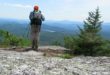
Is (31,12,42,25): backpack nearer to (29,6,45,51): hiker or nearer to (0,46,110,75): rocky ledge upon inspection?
(29,6,45,51): hiker

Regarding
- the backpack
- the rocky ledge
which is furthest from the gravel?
the backpack

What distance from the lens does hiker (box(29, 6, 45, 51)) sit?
80.2 feet

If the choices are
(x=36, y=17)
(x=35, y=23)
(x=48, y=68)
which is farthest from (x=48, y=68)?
(x=35, y=23)

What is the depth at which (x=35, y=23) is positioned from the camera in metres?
24.9

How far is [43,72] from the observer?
14469 millimetres

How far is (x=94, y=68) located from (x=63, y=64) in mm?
1402

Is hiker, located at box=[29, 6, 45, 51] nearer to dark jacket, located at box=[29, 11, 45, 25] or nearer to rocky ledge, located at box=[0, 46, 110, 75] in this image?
dark jacket, located at box=[29, 11, 45, 25]

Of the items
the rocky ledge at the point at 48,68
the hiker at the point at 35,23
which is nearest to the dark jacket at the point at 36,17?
the hiker at the point at 35,23

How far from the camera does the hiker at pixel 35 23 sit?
24453 millimetres

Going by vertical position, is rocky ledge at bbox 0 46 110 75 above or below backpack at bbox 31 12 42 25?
below

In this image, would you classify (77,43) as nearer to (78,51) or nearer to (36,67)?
(78,51)

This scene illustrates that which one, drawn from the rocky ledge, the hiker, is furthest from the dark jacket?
the rocky ledge

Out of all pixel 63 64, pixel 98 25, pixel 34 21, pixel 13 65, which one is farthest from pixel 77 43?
pixel 98 25

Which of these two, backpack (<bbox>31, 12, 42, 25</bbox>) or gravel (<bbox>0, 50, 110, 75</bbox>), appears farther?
backpack (<bbox>31, 12, 42, 25</bbox>)
